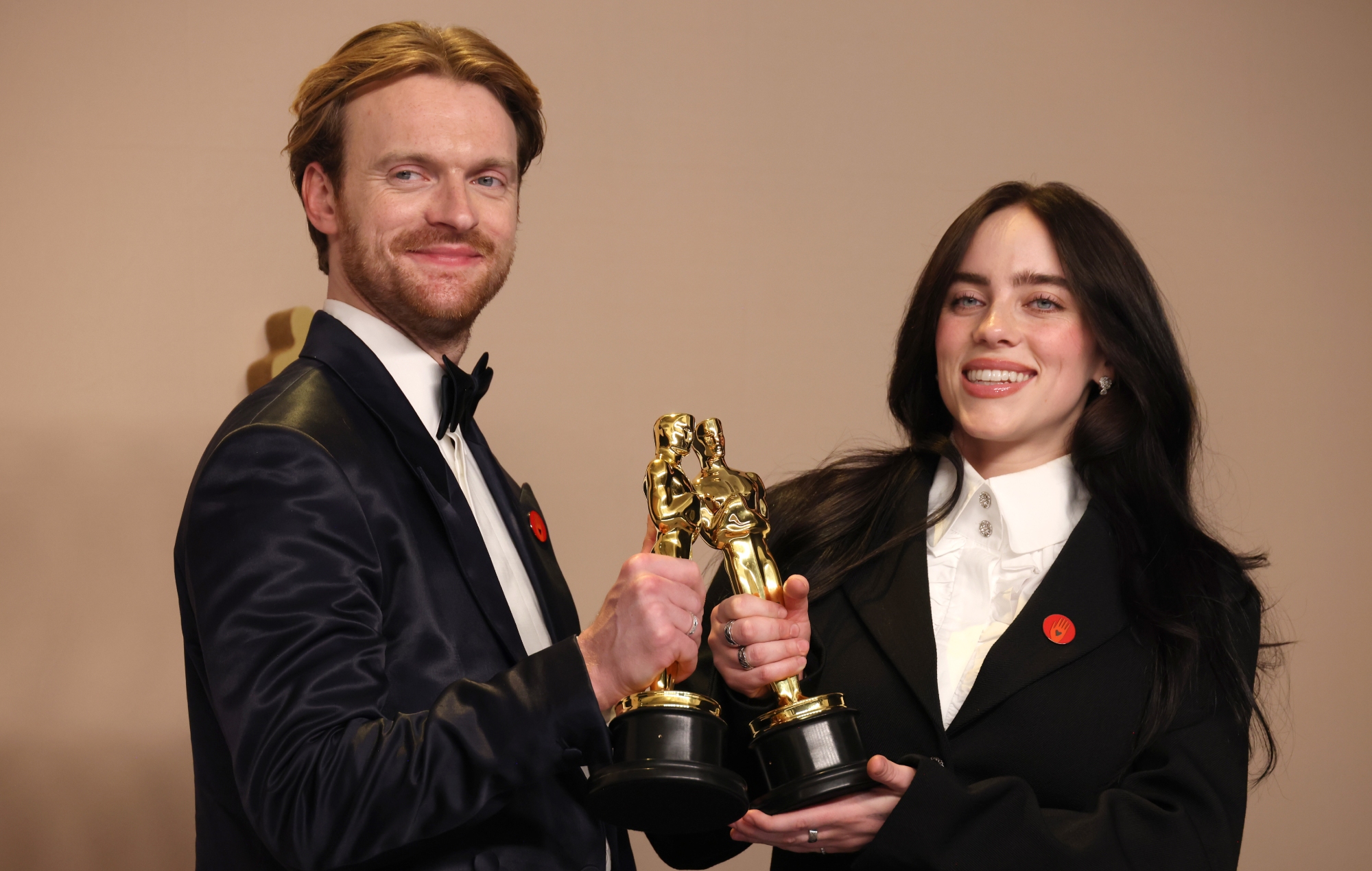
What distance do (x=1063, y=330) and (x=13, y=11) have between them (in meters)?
2.92

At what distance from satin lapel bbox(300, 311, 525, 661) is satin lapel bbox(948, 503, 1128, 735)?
0.75 meters

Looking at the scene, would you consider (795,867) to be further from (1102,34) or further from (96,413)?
(1102,34)

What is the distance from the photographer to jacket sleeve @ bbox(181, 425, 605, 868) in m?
1.45

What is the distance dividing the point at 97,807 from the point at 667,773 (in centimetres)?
238

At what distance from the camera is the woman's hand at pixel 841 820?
1719 mm

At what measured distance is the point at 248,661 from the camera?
4.92 ft

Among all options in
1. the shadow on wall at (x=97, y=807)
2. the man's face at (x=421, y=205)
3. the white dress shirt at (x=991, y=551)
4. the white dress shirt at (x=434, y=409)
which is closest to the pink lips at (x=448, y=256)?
the man's face at (x=421, y=205)

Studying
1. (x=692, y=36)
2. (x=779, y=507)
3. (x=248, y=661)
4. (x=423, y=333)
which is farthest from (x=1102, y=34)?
(x=248, y=661)

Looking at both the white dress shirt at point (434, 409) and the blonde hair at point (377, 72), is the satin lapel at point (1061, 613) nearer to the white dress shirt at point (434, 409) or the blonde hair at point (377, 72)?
the white dress shirt at point (434, 409)

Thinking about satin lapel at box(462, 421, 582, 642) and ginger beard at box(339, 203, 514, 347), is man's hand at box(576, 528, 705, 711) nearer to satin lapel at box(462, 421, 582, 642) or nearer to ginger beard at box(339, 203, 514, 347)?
satin lapel at box(462, 421, 582, 642)

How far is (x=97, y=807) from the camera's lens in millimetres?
3270

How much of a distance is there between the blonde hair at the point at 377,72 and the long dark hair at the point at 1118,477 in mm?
901

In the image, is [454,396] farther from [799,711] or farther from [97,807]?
[97,807]

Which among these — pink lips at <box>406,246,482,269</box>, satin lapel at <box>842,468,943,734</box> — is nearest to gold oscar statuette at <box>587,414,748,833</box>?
satin lapel at <box>842,468,943,734</box>
